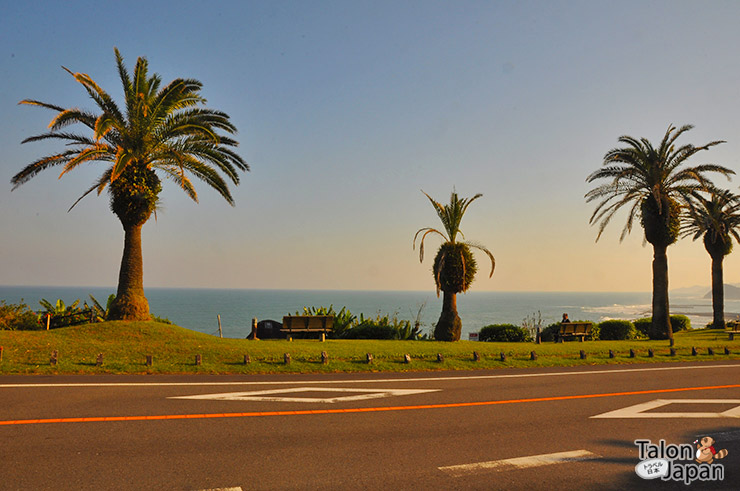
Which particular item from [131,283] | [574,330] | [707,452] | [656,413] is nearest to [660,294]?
[574,330]

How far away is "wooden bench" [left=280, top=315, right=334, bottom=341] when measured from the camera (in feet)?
59.4

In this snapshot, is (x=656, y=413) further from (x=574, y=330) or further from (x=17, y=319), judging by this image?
(x=17, y=319)

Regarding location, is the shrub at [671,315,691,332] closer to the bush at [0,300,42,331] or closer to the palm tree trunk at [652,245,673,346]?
the palm tree trunk at [652,245,673,346]

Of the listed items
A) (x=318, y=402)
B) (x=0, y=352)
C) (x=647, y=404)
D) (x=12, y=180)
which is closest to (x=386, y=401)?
(x=318, y=402)

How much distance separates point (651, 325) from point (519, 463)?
23476 mm

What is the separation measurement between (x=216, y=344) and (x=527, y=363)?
928cm

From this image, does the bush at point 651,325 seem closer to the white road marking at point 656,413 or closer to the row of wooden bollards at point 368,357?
the row of wooden bollards at point 368,357

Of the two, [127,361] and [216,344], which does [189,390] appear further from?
[216,344]

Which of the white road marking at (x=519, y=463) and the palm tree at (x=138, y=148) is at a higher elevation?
the palm tree at (x=138, y=148)

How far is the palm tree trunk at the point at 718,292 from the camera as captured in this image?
32.1 meters

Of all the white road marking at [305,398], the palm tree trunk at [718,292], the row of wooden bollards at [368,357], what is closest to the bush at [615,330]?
the palm tree trunk at [718,292]

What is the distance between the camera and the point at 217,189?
771 inches

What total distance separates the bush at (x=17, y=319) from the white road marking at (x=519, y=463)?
60.9 ft

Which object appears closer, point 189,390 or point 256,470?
point 256,470
